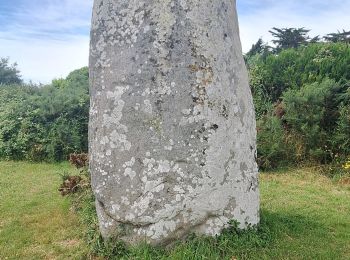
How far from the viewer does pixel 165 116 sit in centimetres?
492

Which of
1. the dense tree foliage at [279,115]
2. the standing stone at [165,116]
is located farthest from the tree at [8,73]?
the standing stone at [165,116]

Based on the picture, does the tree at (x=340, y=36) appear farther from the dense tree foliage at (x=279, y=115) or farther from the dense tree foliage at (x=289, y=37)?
the dense tree foliage at (x=279, y=115)

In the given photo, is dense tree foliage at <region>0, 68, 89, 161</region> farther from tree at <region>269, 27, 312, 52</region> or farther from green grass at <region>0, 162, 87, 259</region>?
tree at <region>269, 27, 312, 52</region>

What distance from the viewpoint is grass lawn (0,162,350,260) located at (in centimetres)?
519

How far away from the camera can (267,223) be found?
5.99m

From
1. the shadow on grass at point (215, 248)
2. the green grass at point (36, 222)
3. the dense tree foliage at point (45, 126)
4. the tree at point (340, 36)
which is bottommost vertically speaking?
the green grass at point (36, 222)

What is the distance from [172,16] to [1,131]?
9516 mm

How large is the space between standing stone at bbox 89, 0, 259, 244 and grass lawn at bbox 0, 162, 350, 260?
32cm

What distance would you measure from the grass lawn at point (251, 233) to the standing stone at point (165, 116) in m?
0.32

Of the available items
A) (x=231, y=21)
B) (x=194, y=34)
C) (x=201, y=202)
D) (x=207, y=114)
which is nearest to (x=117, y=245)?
(x=201, y=202)

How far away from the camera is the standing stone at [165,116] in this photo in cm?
492

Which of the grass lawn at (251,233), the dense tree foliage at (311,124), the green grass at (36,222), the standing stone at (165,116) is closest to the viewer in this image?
the standing stone at (165,116)

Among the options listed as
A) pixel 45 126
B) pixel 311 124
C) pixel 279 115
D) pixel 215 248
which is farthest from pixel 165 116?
pixel 45 126

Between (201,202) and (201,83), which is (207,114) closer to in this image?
(201,83)
